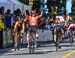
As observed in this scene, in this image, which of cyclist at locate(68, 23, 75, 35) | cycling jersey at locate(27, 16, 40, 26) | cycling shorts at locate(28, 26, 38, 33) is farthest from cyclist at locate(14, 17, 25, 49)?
cyclist at locate(68, 23, 75, 35)

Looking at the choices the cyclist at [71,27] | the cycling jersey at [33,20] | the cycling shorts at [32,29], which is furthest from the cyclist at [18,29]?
the cyclist at [71,27]

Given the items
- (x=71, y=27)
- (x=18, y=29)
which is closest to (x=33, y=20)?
(x=18, y=29)

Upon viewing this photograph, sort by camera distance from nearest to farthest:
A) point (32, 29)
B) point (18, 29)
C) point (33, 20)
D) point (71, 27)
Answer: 1. point (32, 29)
2. point (33, 20)
3. point (18, 29)
4. point (71, 27)

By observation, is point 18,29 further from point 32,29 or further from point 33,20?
point 32,29

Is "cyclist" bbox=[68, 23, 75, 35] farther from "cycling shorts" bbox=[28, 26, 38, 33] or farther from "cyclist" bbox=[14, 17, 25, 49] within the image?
"cycling shorts" bbox=[28, 26, 38, 33]

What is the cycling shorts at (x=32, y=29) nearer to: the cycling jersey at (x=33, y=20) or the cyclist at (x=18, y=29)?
the cycling jersey at (x=33, y=20)

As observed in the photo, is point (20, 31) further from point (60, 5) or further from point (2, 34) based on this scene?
point (60, 5)

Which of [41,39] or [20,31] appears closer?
[20,31]

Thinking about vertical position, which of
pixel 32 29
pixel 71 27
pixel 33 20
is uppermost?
pixel 33 20

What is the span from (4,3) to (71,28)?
4.36m

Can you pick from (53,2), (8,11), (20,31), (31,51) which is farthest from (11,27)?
(53,2)

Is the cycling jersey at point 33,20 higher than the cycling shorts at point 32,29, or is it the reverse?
the cycling jersey at point 33,20

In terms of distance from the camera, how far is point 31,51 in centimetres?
1905

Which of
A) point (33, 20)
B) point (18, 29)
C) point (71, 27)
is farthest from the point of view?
point (71, 27)
